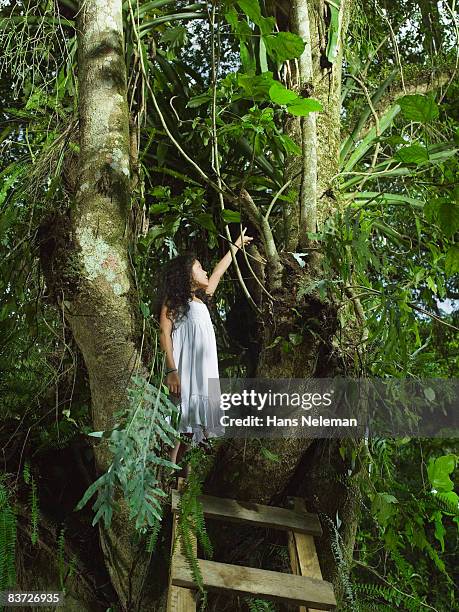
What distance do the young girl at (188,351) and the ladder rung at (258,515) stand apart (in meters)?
0.20

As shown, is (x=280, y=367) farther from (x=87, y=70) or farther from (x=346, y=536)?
(x=87, y=70)

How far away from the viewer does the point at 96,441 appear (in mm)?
2047

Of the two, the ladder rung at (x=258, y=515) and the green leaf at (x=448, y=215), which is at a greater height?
the green leaf at (x=448, y=215)

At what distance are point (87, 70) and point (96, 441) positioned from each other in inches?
45.8

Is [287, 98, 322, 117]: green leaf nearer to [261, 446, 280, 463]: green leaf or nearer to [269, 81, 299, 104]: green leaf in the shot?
[269, 81, 299, 104]: green leaf

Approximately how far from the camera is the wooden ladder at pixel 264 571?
182 centimetres

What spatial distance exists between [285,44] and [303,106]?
185 millimetres

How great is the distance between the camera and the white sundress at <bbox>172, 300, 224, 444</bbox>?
2.25m

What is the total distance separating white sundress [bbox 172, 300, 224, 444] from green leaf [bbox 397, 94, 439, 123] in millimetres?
1056

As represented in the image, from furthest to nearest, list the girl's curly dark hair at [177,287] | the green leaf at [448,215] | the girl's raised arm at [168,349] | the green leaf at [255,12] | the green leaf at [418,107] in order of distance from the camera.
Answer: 1. the girl's curly dark hair at [177,287]
2. the girl's raised arm at [168,349]
3. the green leaf at [255,12]
4. the green leaf at [448,215]
5. the green leaf at [418,107]

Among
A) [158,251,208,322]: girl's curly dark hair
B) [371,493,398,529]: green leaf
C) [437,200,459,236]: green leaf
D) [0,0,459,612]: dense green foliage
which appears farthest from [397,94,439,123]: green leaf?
[371,493,398,529]: green leaf

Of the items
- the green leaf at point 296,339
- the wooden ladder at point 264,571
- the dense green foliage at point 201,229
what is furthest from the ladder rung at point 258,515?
the green leaf at point 296,339

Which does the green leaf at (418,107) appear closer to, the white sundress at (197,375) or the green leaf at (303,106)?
the green leaf at (303,106)

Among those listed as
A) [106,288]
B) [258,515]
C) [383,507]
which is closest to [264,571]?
[258,515]
